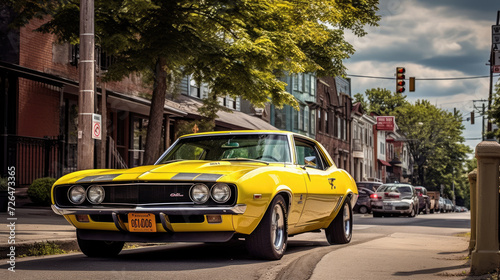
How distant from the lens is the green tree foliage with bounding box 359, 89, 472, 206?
82.4 metres

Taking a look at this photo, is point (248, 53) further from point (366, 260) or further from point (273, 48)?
point (366, 260)

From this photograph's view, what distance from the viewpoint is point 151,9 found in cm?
1595

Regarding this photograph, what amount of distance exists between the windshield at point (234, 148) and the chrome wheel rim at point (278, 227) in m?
0.95

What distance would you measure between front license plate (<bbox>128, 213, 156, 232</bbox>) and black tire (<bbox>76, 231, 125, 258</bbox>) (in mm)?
982

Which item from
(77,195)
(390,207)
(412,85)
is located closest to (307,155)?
(77,195)

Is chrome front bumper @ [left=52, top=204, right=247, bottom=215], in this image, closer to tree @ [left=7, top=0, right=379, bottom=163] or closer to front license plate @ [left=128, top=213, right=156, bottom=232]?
front license plate @ [left=128, top=213, right=156, bottom=232]

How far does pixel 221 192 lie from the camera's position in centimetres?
745

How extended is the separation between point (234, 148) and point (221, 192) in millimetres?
1796

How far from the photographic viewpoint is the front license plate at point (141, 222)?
748 cm

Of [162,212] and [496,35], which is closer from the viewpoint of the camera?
[162,212]

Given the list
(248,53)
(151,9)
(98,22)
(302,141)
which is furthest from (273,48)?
(302,141)

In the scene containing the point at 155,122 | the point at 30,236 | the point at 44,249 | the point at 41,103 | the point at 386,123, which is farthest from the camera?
the point at 386,123

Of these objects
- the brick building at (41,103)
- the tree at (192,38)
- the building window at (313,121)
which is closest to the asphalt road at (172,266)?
the tree at (192,38)

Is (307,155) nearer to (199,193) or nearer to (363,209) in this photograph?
(199,193)
